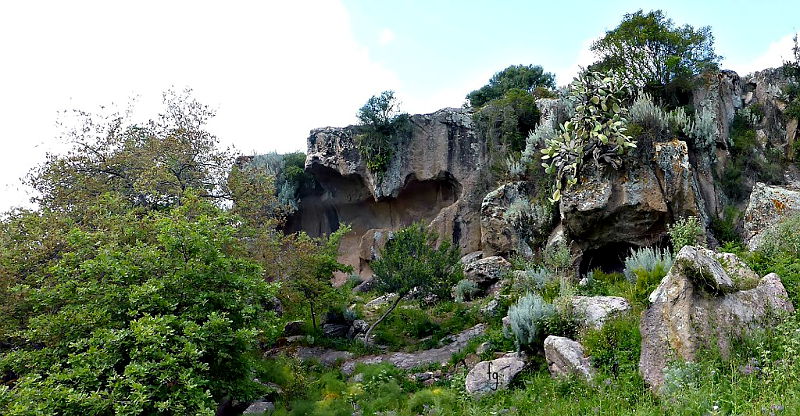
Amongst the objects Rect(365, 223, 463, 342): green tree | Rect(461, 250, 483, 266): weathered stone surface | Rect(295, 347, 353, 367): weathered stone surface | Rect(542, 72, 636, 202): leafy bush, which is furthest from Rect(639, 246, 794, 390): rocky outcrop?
Rect(461, 250, 483, 266): weathered stone surface

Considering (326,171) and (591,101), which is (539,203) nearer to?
(591,101)

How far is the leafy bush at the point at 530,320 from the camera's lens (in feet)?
24.9

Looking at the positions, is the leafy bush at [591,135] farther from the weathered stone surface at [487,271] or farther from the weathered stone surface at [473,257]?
the weathered stone surface at [473,257]

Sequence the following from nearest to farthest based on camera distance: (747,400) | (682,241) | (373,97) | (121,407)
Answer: (747,400), (121,407), (682,241), (373,97)

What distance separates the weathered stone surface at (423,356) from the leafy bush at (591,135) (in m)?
3.69

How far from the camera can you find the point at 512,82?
24.3m

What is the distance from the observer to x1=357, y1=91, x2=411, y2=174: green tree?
1914 centimetres

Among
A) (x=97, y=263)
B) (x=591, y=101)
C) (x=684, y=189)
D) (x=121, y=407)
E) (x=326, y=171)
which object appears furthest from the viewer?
(x=326, y=171)

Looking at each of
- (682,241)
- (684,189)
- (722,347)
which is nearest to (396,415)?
(722,347)

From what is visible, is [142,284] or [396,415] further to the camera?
[396,415]

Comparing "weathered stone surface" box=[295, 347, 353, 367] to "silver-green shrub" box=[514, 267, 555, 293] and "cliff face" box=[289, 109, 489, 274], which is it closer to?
"silver-green shrub" box=[514, 267, 555, 293]

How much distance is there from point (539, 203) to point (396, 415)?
26.2 feet

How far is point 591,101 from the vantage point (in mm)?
11617

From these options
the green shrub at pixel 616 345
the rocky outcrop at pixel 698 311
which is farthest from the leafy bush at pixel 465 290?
the rocky outcrop at pixel 698 311
